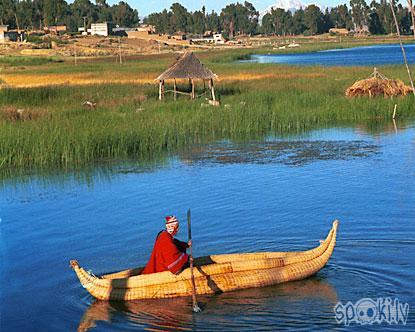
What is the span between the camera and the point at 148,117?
27.2 metres

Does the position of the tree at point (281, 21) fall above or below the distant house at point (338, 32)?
above

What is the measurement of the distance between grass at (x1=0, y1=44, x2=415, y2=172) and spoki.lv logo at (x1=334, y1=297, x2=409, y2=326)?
12389mm

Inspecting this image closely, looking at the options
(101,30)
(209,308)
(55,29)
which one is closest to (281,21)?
(101,30)

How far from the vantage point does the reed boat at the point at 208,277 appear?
11.1 m

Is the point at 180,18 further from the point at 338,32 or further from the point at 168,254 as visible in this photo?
the point at 168,254

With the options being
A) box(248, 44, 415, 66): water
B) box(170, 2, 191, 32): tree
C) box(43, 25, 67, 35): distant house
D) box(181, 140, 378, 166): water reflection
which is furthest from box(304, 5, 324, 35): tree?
box(181, 140, 378, 166): water reflection

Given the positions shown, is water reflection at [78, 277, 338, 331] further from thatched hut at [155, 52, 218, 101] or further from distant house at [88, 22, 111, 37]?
distant house at [88, 22, 111, 37]

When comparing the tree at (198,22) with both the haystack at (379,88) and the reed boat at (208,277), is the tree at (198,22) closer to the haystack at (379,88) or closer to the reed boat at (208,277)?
the haystack at (379,88)

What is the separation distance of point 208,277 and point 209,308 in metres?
0.49

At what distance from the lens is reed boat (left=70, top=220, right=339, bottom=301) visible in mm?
11133

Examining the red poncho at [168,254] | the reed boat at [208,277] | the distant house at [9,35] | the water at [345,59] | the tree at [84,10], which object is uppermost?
the tree at [84,10]

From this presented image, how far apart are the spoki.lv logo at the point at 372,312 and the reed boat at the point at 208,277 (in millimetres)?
955

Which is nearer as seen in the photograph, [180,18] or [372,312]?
[372,312]

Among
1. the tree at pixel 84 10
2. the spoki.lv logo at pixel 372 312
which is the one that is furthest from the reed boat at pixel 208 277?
the tree at pixel 84 10
